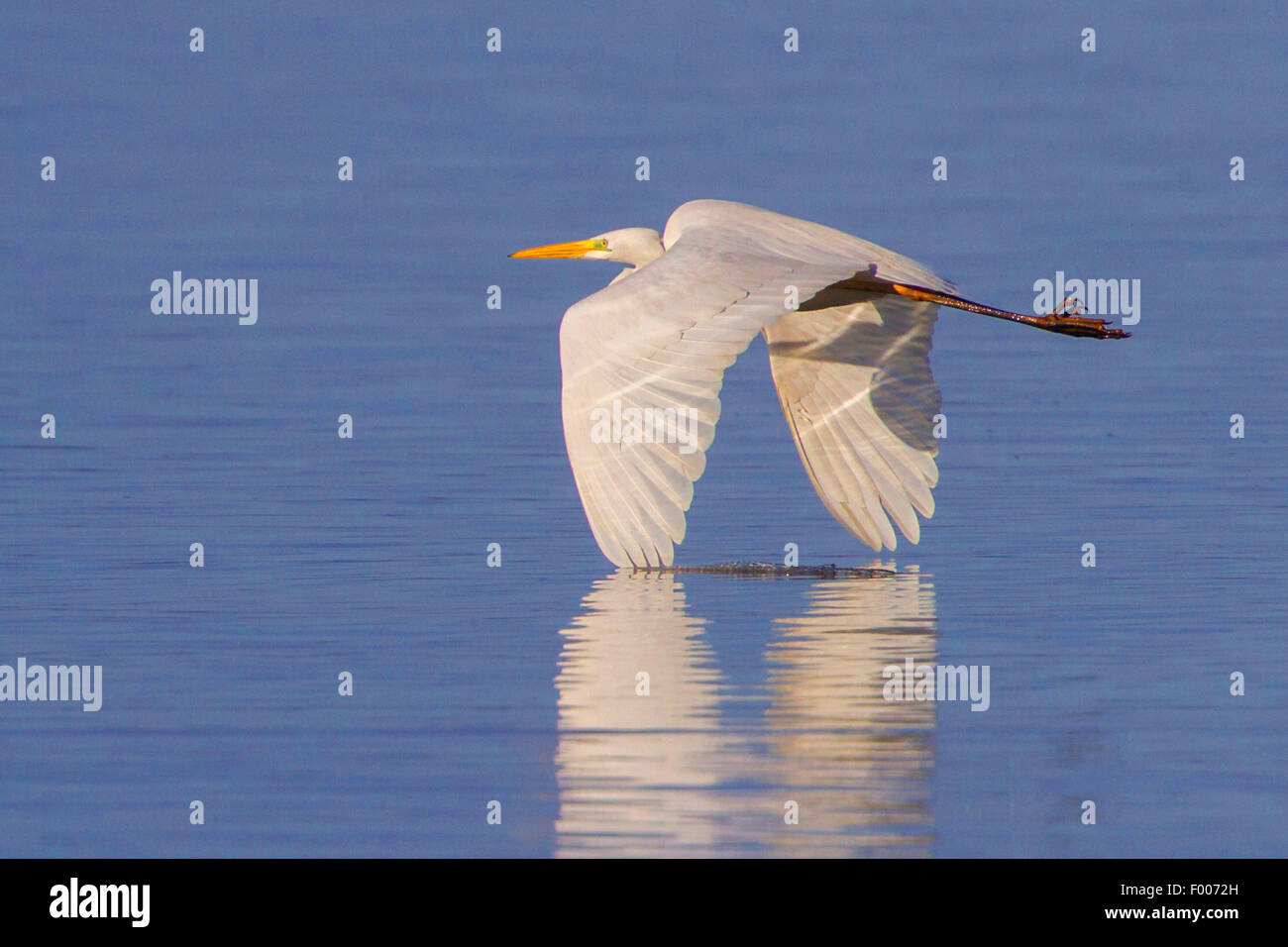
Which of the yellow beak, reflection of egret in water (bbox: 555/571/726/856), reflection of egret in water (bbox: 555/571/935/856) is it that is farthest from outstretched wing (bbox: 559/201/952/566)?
the yellow beak

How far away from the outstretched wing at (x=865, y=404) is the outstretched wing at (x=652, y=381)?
301cm

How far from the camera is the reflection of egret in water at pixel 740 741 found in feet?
33.4

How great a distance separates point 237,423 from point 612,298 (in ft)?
45.4

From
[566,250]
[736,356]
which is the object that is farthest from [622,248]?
[736,356]

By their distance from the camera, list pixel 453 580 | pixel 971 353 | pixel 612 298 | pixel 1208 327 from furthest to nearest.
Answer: pixel 1208 327
pixel 971 353
pixel 453 580
pixel 612 298

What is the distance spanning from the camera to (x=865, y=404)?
18438 mm

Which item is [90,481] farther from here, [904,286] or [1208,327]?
[1208,327]

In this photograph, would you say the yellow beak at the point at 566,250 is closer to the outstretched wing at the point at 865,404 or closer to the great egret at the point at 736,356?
the great egret at the point at 736,356

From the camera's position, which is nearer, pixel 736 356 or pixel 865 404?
pixel 736 356

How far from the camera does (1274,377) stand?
3167cm

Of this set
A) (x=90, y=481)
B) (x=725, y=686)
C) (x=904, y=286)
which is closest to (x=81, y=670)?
(x=725, y=686)

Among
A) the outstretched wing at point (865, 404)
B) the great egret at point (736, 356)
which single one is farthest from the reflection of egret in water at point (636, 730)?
the outstretched wing at point (865, 404)

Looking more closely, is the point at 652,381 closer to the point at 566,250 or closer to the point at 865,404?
the point at 865,404

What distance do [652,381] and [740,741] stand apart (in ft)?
9.79
